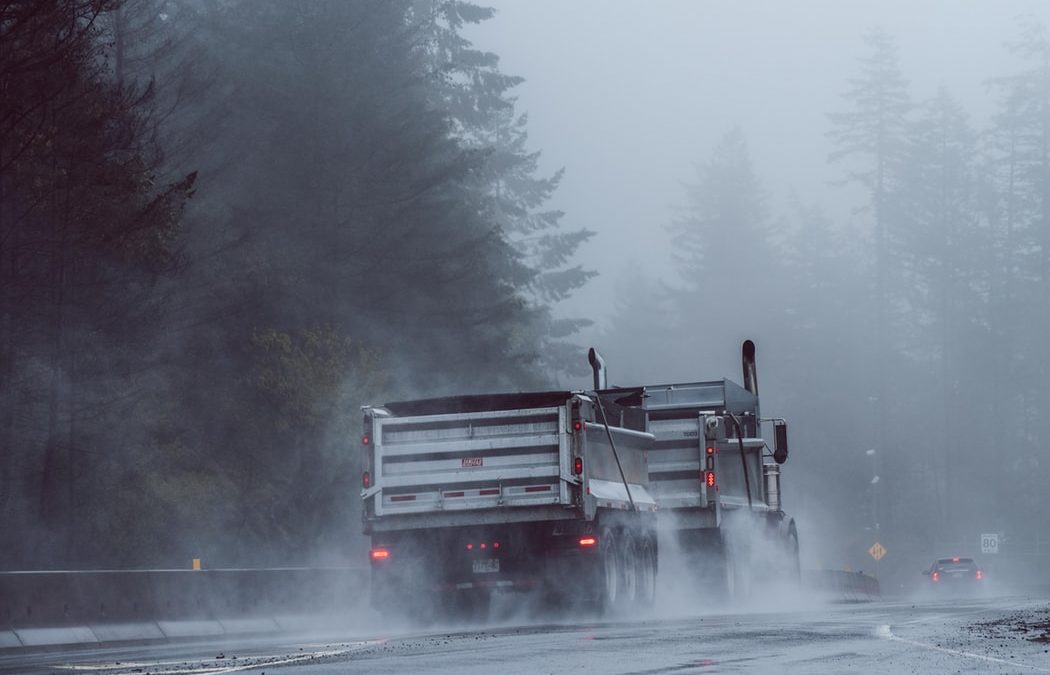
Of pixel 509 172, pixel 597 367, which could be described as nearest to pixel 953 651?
pixel 597 367

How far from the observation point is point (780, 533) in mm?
31344

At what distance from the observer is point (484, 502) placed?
21.9 metres

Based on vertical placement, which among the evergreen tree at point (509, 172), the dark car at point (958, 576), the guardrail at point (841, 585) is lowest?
the guardrail at point (841, 585)

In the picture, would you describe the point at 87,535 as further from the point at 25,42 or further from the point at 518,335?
the point at 518,335

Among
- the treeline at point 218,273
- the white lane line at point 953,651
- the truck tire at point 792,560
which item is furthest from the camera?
the treeline at point 218,273

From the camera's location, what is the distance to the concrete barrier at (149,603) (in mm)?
18922

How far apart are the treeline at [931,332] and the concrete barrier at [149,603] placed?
Answer: 73.8 m

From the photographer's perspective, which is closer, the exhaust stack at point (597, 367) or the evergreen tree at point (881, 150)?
the exhaust stack at point (597, 367)

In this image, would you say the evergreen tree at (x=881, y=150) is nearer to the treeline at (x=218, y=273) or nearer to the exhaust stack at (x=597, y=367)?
the treeline at (x=218, y=273)

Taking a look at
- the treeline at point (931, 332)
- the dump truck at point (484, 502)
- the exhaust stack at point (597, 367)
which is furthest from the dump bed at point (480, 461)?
the treeline at point (931, 332)

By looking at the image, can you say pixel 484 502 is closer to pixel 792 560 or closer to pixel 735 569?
pixel 735 569

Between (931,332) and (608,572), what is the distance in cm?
8667

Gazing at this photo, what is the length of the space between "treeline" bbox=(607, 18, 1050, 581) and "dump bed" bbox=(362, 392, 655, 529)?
75.7m

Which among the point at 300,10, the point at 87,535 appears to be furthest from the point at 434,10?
the point at 87,535
